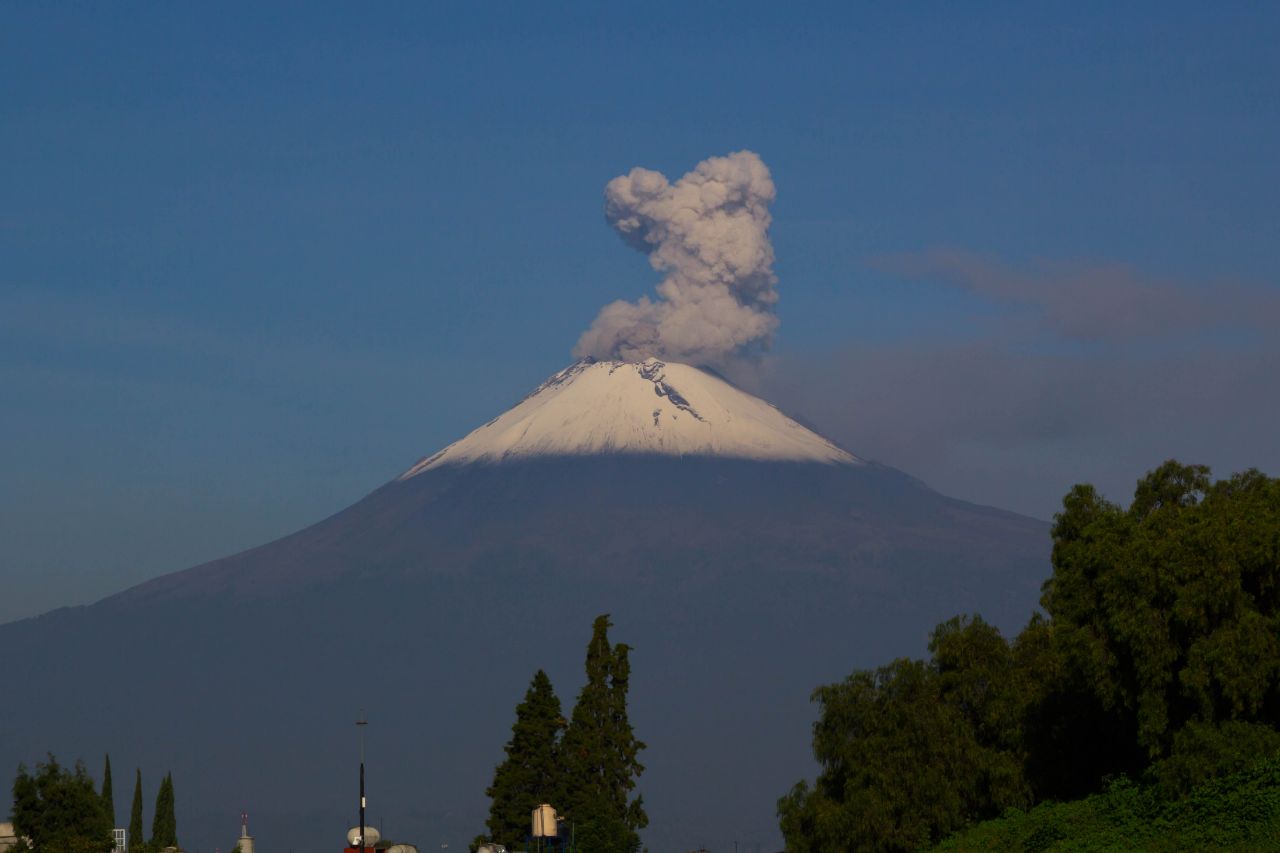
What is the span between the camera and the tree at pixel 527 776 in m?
95.2

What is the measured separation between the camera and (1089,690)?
6612 cm

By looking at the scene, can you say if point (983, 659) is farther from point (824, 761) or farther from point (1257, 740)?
point (1257, 740)

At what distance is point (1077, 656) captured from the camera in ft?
205

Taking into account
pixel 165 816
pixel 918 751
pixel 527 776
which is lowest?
pixel 918 751

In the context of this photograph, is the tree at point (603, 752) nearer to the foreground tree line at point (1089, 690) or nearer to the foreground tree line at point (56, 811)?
the foreground tree line at point (1089, 690)

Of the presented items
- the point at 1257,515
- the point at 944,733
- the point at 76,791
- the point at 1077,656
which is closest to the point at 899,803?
the point at 944,733

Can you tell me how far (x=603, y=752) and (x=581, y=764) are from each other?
1.61 metres

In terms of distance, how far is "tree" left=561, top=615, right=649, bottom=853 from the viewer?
94.6 meters

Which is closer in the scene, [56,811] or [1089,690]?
[1089,690]

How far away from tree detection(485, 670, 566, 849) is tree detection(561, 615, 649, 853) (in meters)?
0.79

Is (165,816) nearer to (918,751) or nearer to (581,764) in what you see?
(581,764)

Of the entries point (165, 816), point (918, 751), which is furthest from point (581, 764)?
point (165, 816)

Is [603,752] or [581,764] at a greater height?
[603,752]

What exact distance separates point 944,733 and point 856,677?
6.45 metres
